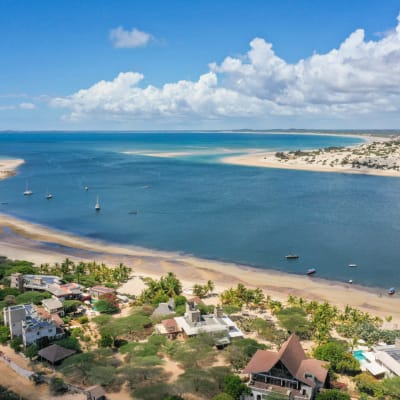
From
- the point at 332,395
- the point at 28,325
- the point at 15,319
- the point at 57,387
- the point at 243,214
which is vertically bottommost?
the point at 57,387

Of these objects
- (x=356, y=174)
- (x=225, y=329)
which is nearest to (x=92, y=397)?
(x=225, y=329)

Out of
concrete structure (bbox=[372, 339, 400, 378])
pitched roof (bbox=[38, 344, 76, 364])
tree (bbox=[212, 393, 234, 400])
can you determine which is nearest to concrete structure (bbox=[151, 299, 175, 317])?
pitched roof (bbox=[38, 344, 76, 364])

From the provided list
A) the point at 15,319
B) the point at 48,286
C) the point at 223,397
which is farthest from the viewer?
the point at 48,286

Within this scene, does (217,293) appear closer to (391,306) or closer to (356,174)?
(391,306)

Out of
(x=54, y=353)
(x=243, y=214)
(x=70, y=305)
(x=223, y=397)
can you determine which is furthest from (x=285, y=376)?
(x=243, y=214)

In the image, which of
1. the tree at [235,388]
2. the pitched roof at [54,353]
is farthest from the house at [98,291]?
the tree at [235,388]

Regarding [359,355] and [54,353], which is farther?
[359,355]

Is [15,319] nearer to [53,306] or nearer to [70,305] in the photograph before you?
[53,306]

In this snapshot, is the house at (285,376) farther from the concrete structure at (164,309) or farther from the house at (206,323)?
the concrete structure at (164,309)

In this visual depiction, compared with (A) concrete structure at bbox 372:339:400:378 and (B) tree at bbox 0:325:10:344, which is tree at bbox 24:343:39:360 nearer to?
(B) tree at bbox 0:325:10:344
